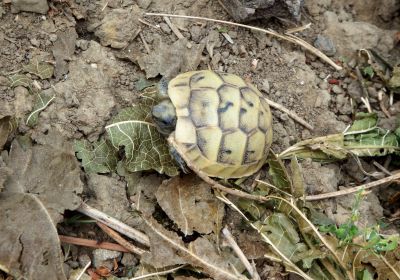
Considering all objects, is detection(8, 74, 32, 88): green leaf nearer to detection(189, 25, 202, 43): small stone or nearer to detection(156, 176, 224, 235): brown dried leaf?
detection(156, 176, 224, 235): brown dried leaf

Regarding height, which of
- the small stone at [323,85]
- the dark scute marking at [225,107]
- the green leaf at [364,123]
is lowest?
the green leaf at [364,123]

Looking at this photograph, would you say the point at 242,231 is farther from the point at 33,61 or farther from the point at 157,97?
the point at 33,61

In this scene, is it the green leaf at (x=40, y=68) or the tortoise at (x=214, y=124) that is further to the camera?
the green leaf at (x=40, y=68)

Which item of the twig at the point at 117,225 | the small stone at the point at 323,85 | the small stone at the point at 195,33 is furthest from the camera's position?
the small stone at the point at 323,85

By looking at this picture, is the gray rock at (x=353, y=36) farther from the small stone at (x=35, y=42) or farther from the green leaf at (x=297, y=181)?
the small stone at (x=35, y=42)

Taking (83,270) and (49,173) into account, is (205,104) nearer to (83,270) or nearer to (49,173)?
(49,173)

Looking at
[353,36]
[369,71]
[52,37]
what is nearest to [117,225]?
[52,37]

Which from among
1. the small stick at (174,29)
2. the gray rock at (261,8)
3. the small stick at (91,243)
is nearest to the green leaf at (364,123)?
the gray rock at (261,8)
